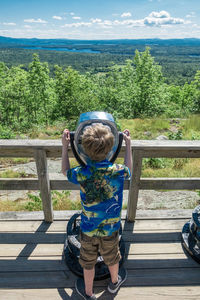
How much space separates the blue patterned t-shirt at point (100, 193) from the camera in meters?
1.46

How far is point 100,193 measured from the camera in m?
1.49

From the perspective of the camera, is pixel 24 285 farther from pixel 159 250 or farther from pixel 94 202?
pixel 159 250

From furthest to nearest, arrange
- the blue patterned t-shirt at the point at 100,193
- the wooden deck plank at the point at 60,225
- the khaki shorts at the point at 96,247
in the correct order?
the wooden deck plank at the point at 60,225 < the khaki shorts at the point at 96,247 < the blue patterned t-shirt at the point at 100,193

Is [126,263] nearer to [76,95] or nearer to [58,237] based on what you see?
[58,237]

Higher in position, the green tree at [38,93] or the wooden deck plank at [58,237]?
the wooden deck plank at [58,237]

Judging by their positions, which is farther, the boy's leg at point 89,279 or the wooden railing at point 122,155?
the wooden railing at point 122,155

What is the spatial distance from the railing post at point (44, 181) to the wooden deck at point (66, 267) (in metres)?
0.15

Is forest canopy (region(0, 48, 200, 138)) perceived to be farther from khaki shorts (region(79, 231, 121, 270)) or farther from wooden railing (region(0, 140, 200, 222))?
khaki shorts (region(79, 231, 121, 270))

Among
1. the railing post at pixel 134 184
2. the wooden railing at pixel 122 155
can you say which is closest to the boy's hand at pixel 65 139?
the wooden railing at pixel 122 155

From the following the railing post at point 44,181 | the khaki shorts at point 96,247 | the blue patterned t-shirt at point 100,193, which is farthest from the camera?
the railing post at point 44,181

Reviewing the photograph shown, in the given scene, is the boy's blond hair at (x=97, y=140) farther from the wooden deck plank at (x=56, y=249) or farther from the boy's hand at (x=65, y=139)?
the wooden deck plank at (x=56, y=249)

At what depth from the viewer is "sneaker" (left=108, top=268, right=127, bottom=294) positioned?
72.8 inches

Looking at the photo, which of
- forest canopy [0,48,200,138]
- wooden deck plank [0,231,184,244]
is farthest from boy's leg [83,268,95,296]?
forest canopy [0,48,200,138]

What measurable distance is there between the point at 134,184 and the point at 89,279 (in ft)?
3.37
